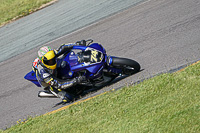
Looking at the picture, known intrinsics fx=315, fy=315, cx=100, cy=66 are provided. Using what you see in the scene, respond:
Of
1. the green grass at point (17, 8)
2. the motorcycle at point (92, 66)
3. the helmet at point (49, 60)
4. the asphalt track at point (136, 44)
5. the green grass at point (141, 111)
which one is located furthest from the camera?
the green grass at point (17, 8)

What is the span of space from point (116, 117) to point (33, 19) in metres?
11.7

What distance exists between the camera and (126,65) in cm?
797

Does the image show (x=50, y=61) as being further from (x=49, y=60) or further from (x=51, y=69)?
(x=51, y=69)

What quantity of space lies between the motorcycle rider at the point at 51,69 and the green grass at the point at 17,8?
1056 centimetres

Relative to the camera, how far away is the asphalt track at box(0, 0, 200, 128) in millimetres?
8602

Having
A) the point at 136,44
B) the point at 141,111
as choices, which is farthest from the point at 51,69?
the point at 136,44

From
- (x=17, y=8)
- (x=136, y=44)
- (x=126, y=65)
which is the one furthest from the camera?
(x=17, y=8)

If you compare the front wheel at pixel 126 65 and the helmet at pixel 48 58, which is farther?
the front wheel at pixel 126 65

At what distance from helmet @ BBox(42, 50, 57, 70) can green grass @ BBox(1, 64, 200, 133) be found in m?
1.18

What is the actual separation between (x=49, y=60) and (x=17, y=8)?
12696mm

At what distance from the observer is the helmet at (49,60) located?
25.4 feet

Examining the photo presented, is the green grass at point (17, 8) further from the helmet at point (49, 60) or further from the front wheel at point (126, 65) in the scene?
the front wheel at point (126, 65)

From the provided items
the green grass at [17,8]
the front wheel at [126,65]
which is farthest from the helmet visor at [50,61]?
the green grass at [17,8]

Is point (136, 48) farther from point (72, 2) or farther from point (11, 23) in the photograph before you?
point (11, 23)
